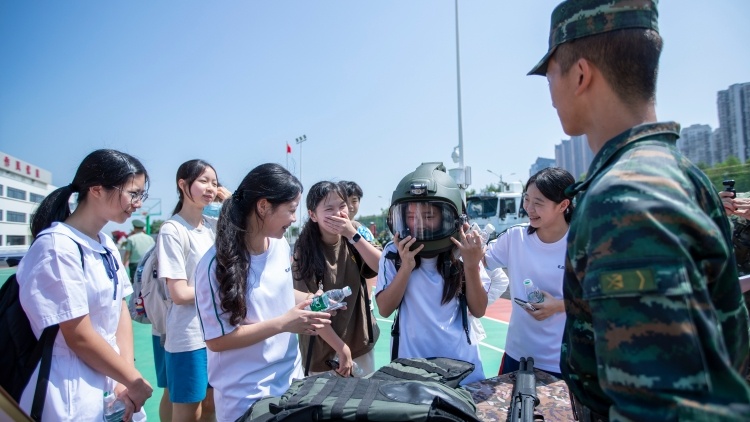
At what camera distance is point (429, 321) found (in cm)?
224

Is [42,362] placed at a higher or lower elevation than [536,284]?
lower

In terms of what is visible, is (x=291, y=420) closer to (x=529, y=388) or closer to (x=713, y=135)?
(x=529, y=388)

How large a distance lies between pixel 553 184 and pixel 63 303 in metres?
2.59

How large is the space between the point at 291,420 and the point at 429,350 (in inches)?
45.2

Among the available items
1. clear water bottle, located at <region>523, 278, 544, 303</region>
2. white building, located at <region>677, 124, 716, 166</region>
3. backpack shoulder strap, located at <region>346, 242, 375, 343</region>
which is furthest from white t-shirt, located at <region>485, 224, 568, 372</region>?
white building, located at <region>677, 124, 716, 166</region>

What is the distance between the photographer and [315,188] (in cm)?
307

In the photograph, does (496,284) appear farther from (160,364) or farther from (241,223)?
(160,364)

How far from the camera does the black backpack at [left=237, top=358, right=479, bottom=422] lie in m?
1.18

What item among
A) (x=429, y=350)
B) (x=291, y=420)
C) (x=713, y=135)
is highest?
(x=713, y=135)

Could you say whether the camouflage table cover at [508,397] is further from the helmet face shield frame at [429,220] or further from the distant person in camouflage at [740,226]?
the distant person in camouflage at [740,226]

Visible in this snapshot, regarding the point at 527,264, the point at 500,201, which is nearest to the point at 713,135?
the point at 500,201

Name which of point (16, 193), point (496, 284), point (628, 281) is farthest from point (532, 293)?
point (16, 193)

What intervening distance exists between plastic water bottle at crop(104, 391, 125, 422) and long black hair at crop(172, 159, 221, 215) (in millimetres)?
1550

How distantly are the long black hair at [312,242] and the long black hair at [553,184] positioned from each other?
132 cm
